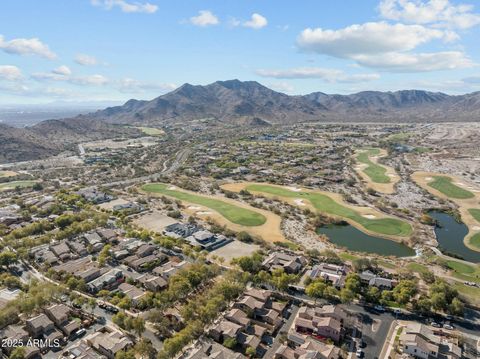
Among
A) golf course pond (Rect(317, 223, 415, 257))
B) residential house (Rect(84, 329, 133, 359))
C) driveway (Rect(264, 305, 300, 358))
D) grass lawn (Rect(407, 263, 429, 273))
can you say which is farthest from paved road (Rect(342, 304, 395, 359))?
residential house (Rect(84, 329, 133, 359))

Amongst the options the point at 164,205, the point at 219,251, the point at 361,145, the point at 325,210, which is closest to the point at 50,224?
the point at 164,205

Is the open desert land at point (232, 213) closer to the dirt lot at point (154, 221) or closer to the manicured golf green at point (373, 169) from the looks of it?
the dirt lot at point (154, 221)

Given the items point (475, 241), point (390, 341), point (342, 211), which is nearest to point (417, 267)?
point (475, 241)

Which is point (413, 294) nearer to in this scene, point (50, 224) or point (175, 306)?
point (175, 306)

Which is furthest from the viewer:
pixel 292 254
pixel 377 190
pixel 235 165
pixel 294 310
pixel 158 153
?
pixel 158 153

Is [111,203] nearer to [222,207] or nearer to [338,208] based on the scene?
[222,207]

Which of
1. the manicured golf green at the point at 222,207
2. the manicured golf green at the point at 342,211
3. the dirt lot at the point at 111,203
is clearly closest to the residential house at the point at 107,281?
the manicured golf green at the point at 222,207
